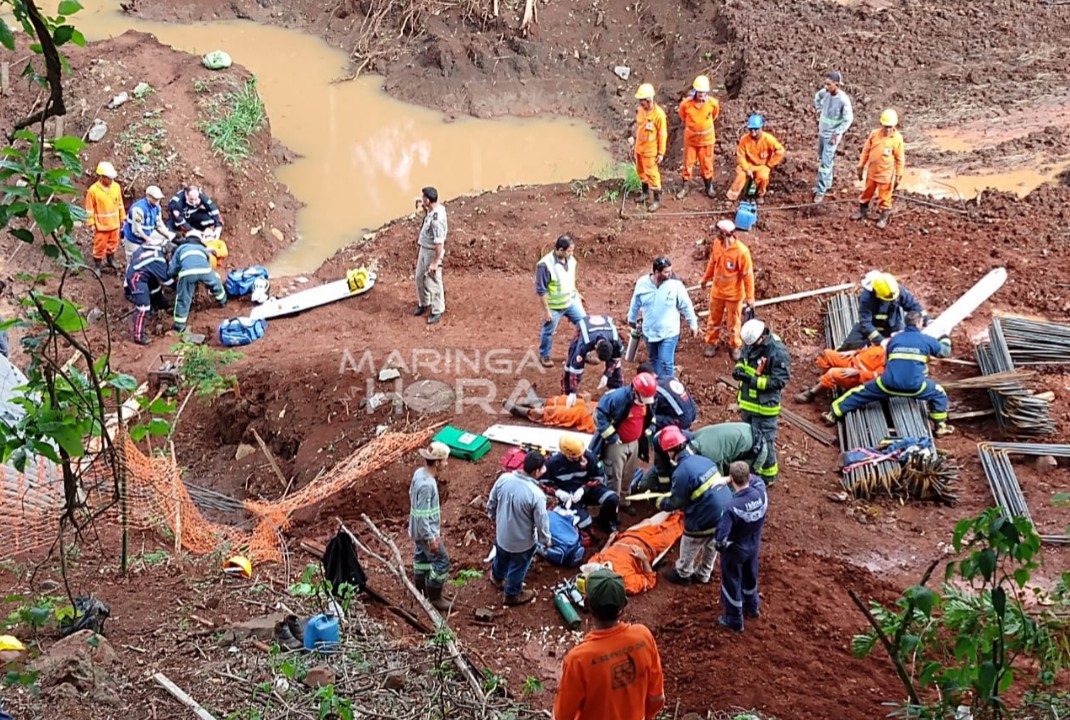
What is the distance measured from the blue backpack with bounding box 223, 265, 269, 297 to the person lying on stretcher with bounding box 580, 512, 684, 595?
687 cm

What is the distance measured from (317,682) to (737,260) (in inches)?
250

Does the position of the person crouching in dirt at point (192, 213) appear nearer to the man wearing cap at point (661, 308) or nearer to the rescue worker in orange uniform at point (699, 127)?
the man wearing cap at point (661, 308)

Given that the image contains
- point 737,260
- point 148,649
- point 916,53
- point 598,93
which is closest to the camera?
point 148,649

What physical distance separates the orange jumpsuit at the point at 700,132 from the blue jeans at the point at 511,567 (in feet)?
26.7

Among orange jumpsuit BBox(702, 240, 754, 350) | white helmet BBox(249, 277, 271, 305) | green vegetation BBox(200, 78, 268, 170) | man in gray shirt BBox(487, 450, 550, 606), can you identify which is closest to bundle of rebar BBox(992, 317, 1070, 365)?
orange jumpsuit BBox(702, 240, 754, 350)

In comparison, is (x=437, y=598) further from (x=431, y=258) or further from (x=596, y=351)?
(x=431, y=258)

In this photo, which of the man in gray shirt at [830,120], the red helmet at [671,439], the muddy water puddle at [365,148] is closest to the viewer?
the red helmet at [671,439]

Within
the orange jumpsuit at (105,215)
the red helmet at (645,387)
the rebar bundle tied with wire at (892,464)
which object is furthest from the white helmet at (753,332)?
the orange jumpsuit at (105,215)

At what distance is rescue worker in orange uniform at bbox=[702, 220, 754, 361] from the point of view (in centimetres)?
1028

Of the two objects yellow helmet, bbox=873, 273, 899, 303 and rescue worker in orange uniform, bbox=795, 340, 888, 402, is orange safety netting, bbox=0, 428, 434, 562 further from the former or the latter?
yellow helmet, bbox=873, 273, 899, 303

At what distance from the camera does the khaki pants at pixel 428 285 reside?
1163 cm

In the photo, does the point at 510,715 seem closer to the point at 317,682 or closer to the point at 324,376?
the point at 317,682

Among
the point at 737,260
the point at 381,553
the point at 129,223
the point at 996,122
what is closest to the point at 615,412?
the point at 381,553

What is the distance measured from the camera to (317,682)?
5.65 m
